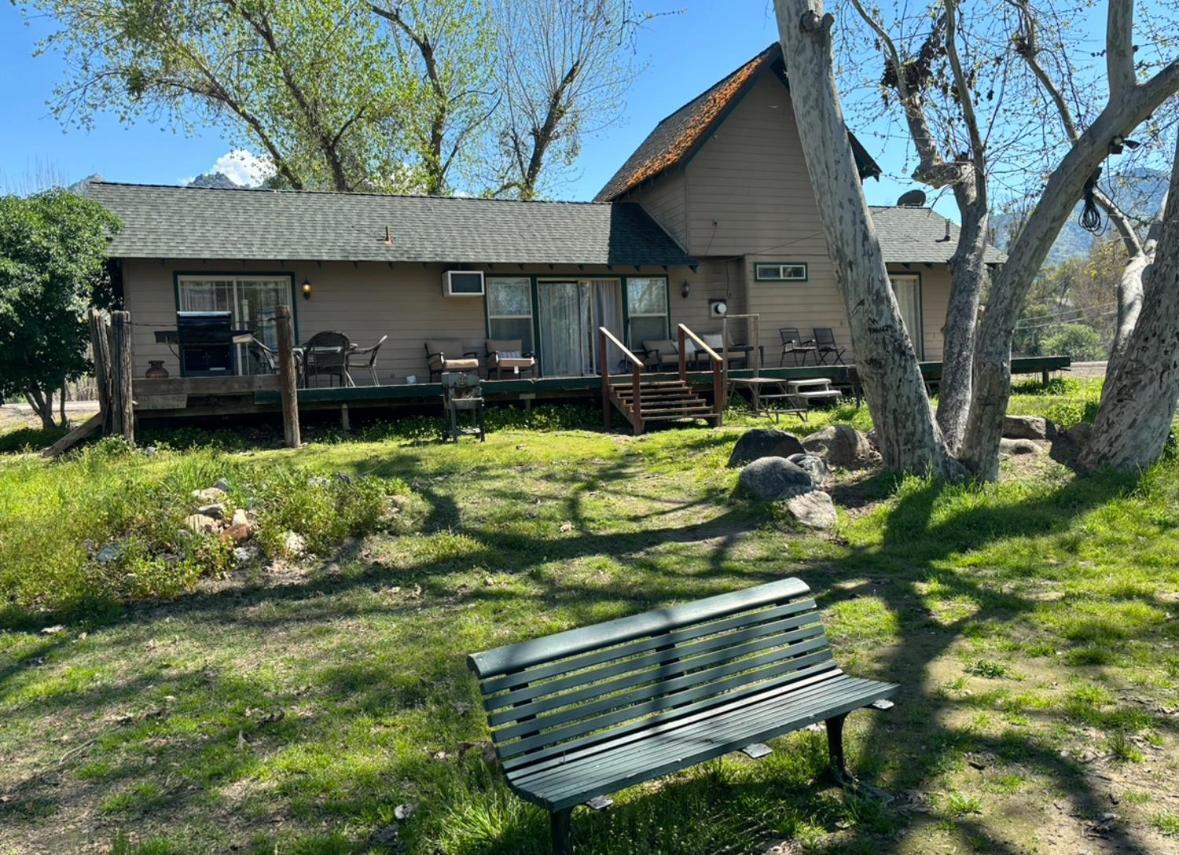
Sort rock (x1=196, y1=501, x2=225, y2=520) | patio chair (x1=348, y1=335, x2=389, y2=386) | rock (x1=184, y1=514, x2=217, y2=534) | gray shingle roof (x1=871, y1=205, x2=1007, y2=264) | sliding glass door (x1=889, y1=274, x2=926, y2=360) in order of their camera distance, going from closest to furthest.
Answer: rock (x1=184, y1=514, x2=217, y2=534) < rock (x1=196, y1=501, x2=225, y2=520) < patio chair (x1=348, y1=335, x2=389, y2=386) < gray shingle roof (x1=871, y1=205, x2=1007, y2=264) < sliding glass door (x1=889, y1=274, x2=926, y2=360)

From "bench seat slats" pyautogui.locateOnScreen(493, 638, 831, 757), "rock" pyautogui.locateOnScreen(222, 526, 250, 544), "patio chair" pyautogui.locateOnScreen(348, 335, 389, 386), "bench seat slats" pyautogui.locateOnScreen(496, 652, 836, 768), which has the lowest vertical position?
"bench seat slats" pyautogui.locateOnScreen(496, 652, 836, 768)

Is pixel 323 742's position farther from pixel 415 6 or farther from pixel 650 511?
pixel 415 6

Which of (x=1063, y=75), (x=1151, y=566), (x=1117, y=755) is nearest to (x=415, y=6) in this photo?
(x=1063, y=75)

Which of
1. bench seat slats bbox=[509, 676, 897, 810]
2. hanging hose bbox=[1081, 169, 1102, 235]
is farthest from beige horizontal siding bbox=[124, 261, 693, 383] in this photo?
bench seat slats bbox=[509, 676, 897, 810]

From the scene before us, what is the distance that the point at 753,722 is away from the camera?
311 cm

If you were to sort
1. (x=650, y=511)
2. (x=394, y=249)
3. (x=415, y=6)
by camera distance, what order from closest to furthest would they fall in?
(x=650, y=511), (x=394, y=249), (x=415, y=6)

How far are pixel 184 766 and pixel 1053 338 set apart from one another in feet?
139

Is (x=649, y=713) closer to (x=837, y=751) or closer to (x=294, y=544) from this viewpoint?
(x=837, y=751)

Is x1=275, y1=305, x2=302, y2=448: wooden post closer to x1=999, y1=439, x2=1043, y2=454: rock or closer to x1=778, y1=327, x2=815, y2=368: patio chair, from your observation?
x1=999, y1=439, x2=1043, y2=454: rock

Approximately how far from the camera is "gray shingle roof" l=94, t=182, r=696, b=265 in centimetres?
1396

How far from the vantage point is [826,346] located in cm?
1719

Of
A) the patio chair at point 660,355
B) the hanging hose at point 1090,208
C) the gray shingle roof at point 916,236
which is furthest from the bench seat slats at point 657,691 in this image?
the gray shingle roof at point 916,236

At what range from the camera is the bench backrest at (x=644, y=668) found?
2.80m

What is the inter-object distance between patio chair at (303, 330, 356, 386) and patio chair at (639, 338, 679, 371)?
567 cm
